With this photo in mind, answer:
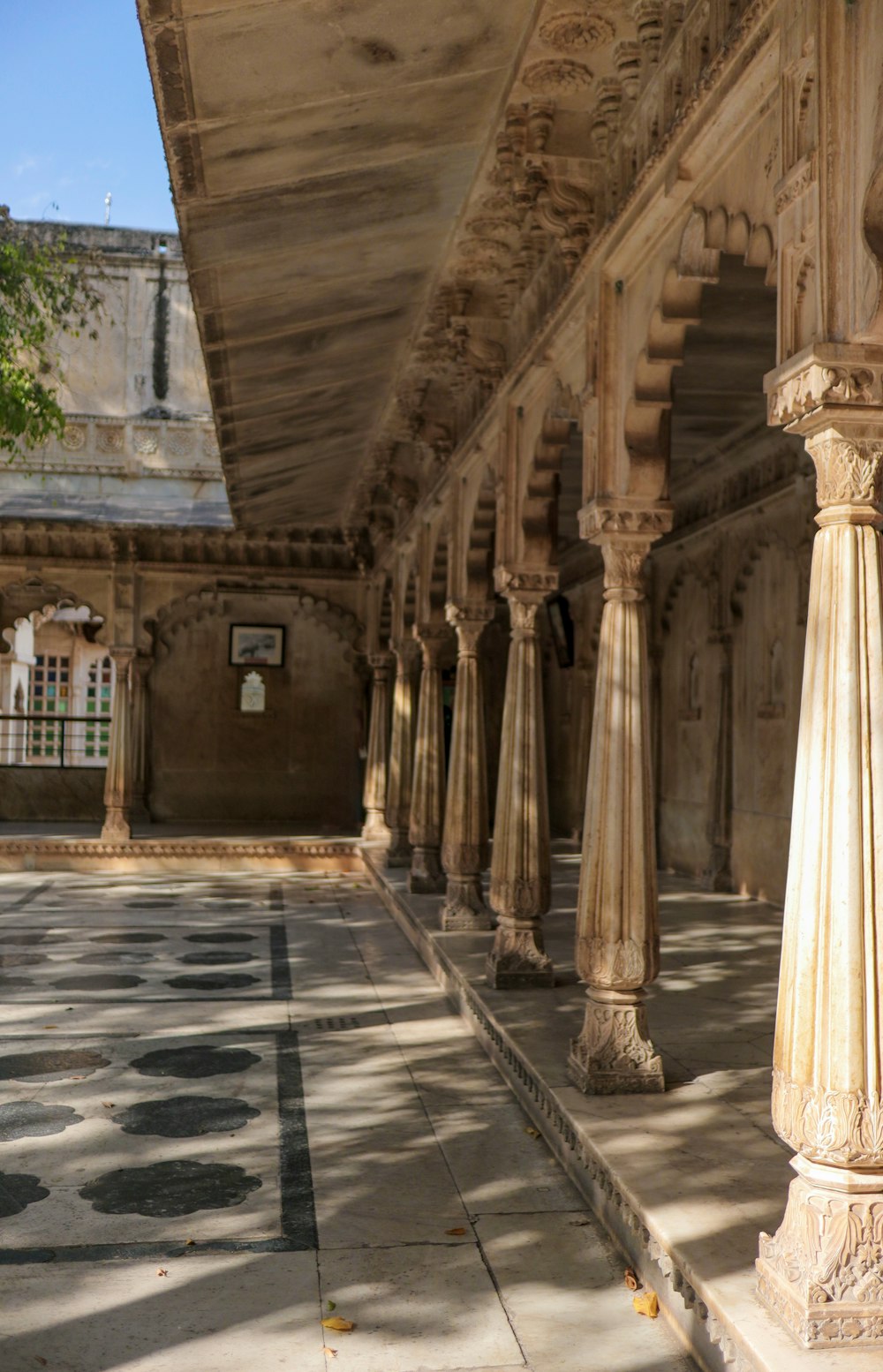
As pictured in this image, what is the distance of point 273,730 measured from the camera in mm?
17484

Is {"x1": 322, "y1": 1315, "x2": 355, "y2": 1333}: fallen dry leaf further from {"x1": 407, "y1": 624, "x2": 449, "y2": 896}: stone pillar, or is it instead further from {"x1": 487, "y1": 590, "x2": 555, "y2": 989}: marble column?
{"x1": 407, "y1": 624, "x2": 449, "y2": 896}: stone pillar

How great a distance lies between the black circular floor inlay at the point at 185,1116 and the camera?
4.64m

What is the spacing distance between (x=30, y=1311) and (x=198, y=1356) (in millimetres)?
521

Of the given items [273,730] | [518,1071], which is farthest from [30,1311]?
[273,730]

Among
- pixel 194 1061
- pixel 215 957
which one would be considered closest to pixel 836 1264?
pixel 194 1061

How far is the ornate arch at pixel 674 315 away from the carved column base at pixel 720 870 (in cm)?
→ 684

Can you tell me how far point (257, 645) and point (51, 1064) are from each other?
12.0 metres

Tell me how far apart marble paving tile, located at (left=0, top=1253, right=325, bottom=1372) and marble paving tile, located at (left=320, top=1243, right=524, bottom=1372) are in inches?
3.0

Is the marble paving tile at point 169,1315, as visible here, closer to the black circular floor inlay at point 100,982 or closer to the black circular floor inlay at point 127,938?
the black circular floor inlay at point 100,982

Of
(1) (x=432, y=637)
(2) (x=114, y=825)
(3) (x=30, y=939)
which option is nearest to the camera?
(3) (x=30, y=939)

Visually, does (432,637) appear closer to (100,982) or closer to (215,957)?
(215,957)

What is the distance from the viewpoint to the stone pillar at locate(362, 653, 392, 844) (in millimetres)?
14961

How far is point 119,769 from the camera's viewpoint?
47.3ft

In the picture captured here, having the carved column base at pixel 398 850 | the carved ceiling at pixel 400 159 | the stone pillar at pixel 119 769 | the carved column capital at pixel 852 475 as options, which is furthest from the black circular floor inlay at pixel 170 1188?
the stone pillar at pixel 119 769
